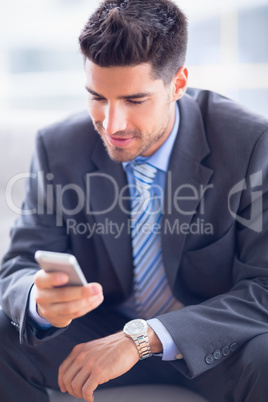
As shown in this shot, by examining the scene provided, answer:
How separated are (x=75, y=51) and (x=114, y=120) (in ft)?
6.99

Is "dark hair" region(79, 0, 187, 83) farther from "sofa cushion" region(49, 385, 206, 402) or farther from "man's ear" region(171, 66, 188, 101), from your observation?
"sofa cushion" region(49, 385, 206, 402)

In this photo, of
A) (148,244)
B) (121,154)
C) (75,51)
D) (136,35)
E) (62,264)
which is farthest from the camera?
(75,51)

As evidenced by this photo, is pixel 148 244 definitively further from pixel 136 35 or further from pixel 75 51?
pixel 75 51

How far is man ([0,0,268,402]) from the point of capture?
1.15 metres

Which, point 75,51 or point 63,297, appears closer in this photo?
point 63,297

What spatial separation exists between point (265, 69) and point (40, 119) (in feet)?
5.17

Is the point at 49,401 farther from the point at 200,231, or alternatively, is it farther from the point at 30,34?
the point at 30,34

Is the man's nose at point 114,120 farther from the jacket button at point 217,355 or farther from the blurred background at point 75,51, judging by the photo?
the blurred background at point 75,51

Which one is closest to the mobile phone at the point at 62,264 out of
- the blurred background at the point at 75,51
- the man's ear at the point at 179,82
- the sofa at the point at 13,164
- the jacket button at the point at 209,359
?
the jacket button at the point at 209,359

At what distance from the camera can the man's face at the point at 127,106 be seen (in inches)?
48.3

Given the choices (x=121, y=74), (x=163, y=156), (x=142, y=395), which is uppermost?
(x=121, y=74)

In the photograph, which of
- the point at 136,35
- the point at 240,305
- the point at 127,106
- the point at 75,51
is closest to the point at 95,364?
the point at 240,305

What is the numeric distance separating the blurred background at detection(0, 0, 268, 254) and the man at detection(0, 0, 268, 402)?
4.33 feet

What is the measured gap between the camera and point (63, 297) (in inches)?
38.9
